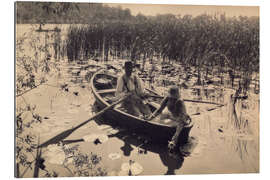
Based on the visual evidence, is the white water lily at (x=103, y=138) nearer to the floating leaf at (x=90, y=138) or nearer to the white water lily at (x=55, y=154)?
the floating leaf at (x=90, y=138)

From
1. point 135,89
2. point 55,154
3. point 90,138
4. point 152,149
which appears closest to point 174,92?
point 135,89

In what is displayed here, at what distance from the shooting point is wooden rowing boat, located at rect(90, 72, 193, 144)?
263 centimetres

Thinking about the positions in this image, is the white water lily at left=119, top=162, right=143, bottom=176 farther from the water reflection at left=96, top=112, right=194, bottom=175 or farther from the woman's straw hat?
the woman's straw hat

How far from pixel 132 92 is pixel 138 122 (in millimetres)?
314

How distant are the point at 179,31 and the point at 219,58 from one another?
0.51 meters

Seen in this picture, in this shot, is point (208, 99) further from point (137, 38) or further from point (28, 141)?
point (28, 141)

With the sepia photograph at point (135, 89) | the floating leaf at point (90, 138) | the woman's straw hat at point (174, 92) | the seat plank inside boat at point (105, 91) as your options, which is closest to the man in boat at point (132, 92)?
the sepia photograph at point (135, 89)

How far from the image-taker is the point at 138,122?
8.72 ft

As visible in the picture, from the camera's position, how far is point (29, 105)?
263cm

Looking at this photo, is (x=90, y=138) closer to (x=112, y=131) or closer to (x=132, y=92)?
(x=112, y=131)

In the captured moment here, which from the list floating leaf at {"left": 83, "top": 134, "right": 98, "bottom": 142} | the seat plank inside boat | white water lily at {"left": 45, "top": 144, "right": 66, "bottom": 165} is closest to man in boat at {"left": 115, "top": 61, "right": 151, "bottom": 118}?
the seat plank inside boat

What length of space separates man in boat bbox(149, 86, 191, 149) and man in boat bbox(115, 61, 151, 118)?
14 centimetres

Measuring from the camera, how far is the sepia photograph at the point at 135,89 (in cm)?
263

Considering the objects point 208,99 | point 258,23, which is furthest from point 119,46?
point 258,23
